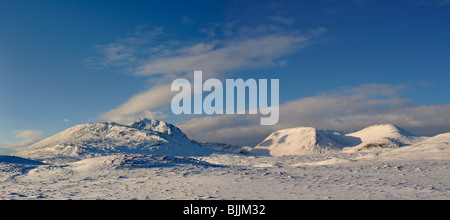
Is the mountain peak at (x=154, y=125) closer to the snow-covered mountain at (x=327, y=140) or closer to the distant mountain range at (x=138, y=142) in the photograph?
the distant mountain range at (x=138, y=142)

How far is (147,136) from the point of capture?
3590 inches

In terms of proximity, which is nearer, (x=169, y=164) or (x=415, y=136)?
(x=169, y=164)

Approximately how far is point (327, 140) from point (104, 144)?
123407 millimetres

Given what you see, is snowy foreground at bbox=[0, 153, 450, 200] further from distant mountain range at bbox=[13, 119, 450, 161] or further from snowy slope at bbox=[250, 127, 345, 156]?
snowy slope at bbox=[250, 127, 345, 156]

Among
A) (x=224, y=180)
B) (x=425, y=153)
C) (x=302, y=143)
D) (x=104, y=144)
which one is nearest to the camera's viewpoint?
(x=224, y=180)

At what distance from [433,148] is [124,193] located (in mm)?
44249

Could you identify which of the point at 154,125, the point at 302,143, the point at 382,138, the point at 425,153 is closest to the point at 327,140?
the point at 302,143

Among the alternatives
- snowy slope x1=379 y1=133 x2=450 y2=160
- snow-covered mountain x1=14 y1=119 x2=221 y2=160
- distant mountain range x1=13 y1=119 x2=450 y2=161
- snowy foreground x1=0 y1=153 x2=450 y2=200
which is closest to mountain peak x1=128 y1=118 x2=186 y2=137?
distant mountain range x1=13 y1=119 x2=450 y2=161

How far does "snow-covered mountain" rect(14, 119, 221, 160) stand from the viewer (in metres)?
72.6

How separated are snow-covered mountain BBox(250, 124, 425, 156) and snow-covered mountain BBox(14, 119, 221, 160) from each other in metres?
85.7

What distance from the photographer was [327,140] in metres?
168

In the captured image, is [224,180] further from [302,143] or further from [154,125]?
[302,143]
